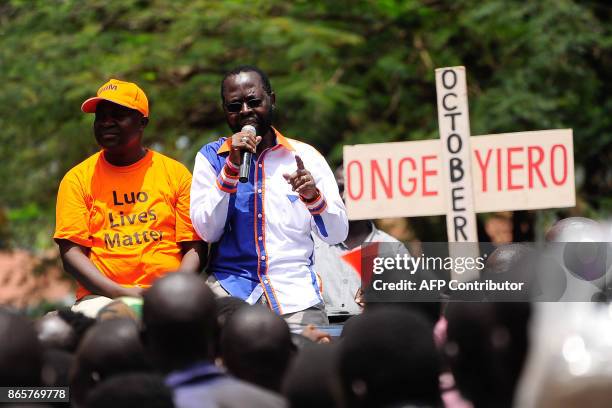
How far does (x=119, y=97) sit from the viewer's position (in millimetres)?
5918

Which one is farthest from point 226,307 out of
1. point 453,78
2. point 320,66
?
point 320,66

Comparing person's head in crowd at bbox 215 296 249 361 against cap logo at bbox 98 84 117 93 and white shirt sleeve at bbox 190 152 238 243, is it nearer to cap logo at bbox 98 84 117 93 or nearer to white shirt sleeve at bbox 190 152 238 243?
white shirt sleeve at bbox 190 152 238 243

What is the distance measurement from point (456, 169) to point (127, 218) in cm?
182

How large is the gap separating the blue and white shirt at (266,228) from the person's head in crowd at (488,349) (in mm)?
2075

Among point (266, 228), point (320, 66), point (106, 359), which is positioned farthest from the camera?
point (320, 66)

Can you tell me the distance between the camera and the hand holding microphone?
5.47 metres

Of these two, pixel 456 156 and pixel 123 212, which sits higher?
pixel 456 156

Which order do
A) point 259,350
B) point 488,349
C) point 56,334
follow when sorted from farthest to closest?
point 56,334 < point 259,350 < point 488,349

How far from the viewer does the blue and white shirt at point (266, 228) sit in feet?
18.7

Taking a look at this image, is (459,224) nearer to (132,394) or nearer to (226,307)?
(226,307)

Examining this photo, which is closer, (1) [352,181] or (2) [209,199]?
(2) [209,199]

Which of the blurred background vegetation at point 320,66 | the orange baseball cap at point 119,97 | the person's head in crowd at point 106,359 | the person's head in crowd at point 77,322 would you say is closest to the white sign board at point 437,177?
the orange baseball cap at point 119,97

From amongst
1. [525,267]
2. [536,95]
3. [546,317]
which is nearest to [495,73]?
[536,95]

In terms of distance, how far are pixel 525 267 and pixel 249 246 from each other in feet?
5.61
